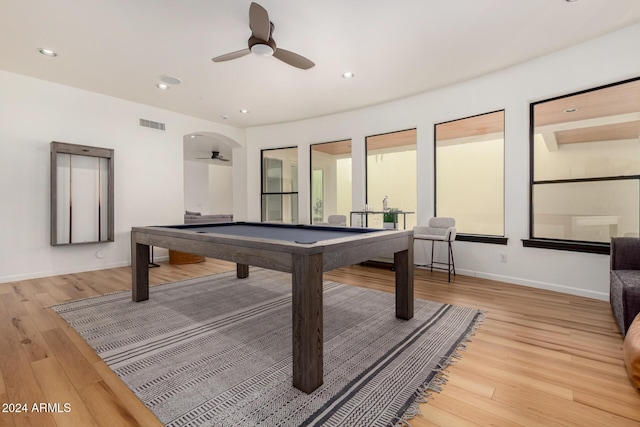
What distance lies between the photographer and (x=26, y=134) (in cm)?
402

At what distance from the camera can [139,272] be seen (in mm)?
3064

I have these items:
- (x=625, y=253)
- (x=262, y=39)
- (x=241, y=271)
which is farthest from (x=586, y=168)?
(x=241, y=271)

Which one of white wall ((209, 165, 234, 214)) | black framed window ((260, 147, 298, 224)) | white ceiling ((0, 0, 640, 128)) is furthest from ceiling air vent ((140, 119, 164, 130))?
white wall ((209, 165, 234, 214))

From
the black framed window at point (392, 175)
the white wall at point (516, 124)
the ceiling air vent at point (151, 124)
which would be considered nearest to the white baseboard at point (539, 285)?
the white wall at point (516, 124)

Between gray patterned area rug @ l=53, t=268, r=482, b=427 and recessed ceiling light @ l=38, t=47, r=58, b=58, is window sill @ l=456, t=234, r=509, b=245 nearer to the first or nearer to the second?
gray patterned area rug @ l=53, t=268, r=482, b=427

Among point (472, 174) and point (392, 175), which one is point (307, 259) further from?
point (392, 175)

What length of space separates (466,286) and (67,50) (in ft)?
17.9

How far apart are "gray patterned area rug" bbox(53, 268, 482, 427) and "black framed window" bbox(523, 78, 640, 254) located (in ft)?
6.06

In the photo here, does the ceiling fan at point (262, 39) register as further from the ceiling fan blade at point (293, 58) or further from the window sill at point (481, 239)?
the window sill at point (481, 239)

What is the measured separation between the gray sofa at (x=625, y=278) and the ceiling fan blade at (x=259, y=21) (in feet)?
11.0

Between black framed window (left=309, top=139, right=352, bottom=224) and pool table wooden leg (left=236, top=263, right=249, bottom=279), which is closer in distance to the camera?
pool table wooden leg (left=236, top=263, right=249, bottom=279)

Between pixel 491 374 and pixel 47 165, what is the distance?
225 inches

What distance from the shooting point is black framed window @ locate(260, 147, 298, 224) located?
21.8 ft

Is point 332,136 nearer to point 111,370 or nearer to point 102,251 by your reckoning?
point 102,251
